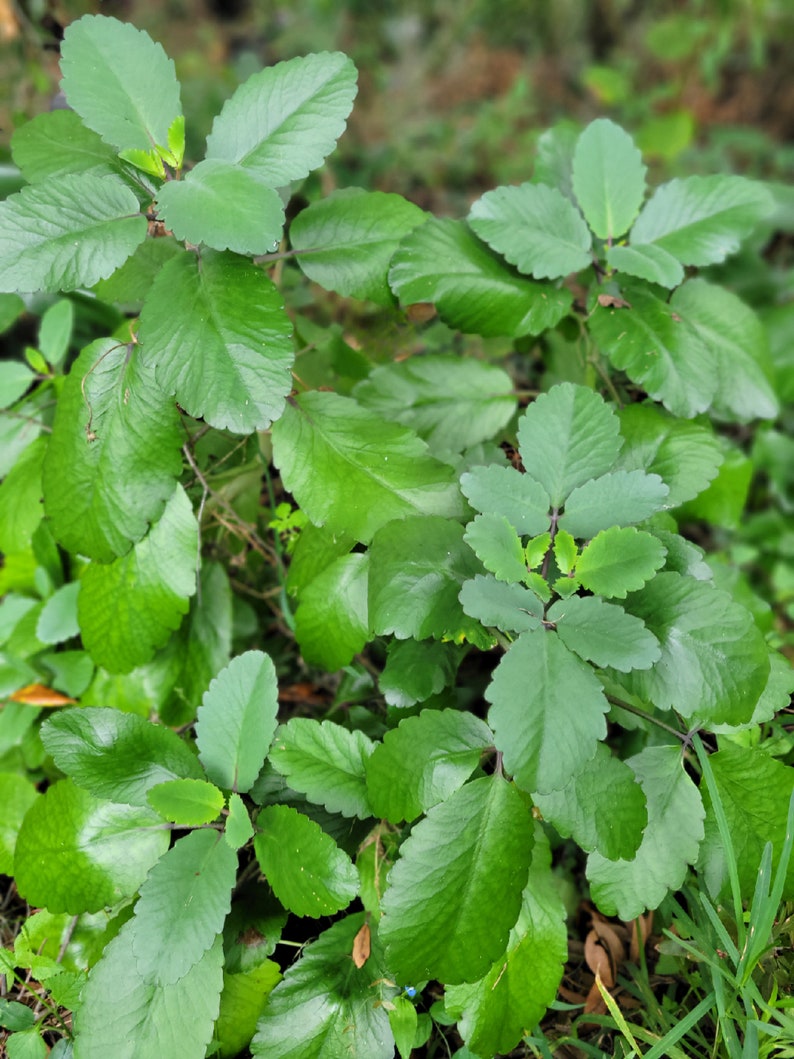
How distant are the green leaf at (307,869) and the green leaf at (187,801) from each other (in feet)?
0.30

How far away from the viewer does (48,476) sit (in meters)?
1.15

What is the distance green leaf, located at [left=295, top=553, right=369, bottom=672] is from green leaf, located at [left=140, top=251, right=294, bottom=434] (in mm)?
286

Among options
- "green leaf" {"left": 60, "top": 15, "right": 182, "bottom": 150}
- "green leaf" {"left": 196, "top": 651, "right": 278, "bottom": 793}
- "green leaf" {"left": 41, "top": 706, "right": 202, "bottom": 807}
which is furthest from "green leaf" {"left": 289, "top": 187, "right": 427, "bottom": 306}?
"green leaf" {"left": 41, "top": 706, "right": 202, "bottom": 807}

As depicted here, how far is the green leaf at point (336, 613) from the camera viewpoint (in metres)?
1.12

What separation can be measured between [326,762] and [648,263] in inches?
36.6

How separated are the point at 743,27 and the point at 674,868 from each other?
3.49m

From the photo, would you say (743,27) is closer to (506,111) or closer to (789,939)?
(506,111)

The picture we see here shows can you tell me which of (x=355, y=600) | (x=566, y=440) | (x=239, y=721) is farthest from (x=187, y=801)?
(x=566, y=440)

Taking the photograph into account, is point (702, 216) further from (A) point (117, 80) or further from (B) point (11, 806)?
(B) point (11, 806)

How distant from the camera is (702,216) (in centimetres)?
125

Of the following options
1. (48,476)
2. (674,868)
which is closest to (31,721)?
(48,476)

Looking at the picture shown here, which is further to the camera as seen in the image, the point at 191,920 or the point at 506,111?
the point at 506,111

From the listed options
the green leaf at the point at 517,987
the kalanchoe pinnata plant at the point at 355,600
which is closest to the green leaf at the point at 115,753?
the kalanchoe pinnata plant at the point at 355,600

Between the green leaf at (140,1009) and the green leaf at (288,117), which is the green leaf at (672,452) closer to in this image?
the green leaf at (288,117)
